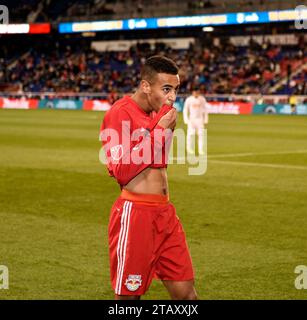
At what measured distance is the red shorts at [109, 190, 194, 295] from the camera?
16.2 feet

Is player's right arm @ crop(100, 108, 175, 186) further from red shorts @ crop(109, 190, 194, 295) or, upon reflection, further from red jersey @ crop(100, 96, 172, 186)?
red shorts @ crop(109, 190, 194, 295)

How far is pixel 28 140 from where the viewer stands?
2439 cm

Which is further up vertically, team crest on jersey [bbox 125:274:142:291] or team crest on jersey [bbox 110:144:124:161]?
team crest on jersey [bbox 110:144:124:161]

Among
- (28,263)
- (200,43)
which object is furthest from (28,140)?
(200,43)

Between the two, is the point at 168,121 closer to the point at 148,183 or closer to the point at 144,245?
the point at 148,183

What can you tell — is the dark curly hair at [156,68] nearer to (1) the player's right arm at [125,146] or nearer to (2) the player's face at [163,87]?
(2) the player's face at [163,87]

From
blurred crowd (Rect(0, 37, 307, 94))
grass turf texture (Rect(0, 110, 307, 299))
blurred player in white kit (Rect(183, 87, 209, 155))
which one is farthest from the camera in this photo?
blurred crowd (Rect(0, 37, 307, 94))

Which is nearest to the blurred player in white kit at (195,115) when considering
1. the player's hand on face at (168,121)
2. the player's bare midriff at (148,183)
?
the player's bare midriff at (148,183)

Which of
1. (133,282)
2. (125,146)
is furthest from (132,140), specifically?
(133,282)

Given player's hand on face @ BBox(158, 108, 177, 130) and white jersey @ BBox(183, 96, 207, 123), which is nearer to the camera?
player's hand on face @ BBox(158, 108, 177, 130)

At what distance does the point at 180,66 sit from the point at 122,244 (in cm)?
5206

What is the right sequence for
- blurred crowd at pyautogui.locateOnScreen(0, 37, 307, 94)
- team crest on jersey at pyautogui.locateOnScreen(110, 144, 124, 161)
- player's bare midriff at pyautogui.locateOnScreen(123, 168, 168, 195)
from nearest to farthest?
team crest on jersey at pyautogui.locateOnScreen(110, 144, 124, 161) < player's bare midriff at pyautogui.locateOnScreen(123, 168, 168, 195) < blurred crowd at pyautogui.locateOnScreen(0, 37, 307, 94)

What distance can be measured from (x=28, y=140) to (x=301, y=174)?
440 inches

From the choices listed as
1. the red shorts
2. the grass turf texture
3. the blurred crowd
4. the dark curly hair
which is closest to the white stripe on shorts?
the red shorts
